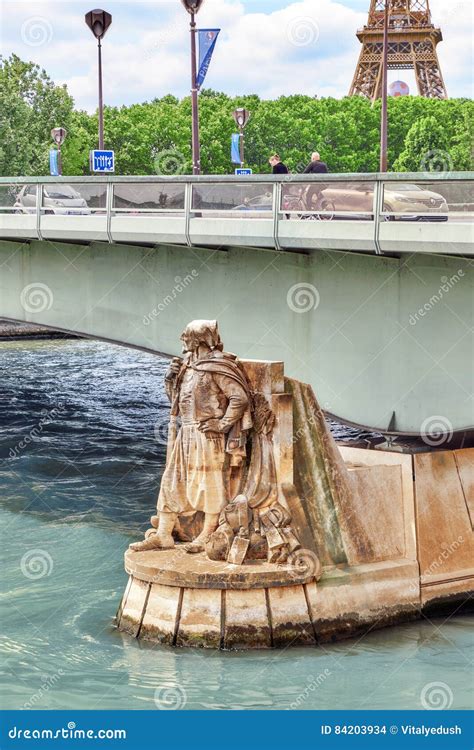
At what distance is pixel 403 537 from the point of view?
1788cm

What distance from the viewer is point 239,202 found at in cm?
2089

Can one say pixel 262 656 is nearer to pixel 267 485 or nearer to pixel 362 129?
pixel 267 485

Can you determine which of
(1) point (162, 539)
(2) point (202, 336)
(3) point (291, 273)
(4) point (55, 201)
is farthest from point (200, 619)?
(4) point (55, 201)

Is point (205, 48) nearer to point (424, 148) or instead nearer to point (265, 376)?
point (265, 376)

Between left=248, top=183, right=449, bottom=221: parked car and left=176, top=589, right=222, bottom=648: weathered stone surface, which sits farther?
left=248, top=183, right=449, bottom=221: parked car

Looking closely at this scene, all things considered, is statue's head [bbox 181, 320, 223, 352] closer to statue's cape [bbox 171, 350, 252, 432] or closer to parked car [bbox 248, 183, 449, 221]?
statue's cape [bbox 171, 350, 252, 432]

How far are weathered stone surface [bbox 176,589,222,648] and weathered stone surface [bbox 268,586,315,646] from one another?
695 mm

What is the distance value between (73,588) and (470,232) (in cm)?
769

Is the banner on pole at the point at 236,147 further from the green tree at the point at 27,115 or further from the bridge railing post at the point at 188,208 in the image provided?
the bridge railing post at the point at 188,208

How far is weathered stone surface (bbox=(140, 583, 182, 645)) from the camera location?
15.6 metres

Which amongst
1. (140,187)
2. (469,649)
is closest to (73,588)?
(469,649)

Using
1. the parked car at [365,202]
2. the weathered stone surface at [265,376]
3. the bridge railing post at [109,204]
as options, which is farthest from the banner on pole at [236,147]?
the weathered stone surface at [265,376]

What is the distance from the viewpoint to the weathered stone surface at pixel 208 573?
607 inches

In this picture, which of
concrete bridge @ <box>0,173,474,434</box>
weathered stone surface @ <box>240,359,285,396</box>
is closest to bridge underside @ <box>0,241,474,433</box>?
concrete bridge @ <box>0,173,474,434</box>
